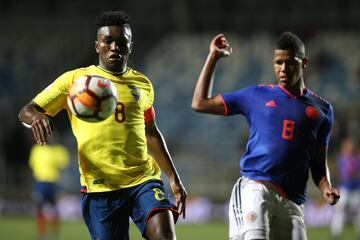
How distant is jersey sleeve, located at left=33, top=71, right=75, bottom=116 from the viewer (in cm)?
583

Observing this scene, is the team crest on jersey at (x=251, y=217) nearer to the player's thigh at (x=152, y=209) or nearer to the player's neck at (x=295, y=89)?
the player's thigh at (x=152, y=209)

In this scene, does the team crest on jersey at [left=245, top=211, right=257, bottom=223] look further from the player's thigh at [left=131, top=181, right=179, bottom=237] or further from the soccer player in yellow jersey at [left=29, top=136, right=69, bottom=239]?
the soccer player in yellow jersey at [left=29, top=136, right=69, bottom=239]

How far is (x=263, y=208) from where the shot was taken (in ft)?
19.4

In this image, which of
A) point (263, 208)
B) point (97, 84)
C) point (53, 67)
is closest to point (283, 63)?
point (263, 208)

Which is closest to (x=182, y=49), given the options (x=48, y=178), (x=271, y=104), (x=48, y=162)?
(x=48, y=162)

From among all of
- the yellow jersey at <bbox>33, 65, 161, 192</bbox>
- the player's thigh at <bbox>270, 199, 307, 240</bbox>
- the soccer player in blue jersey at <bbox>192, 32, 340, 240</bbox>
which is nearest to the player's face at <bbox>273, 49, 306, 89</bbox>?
the soccer player in blue jersey at <bbox>192, 32, 340, 240</bbox>

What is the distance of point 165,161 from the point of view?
20.5 feet

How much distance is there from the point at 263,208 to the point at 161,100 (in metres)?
19.0

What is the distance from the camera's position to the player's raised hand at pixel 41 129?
5242mm

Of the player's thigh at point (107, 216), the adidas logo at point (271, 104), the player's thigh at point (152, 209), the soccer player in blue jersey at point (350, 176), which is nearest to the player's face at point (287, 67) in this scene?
the adidas logo at point (271, 104)

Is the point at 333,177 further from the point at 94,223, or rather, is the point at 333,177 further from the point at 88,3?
the point at 94,223

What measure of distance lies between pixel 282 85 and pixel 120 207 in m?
1.66

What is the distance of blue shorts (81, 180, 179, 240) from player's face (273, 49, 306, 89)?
1.36 metres

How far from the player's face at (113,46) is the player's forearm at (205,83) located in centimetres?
64
